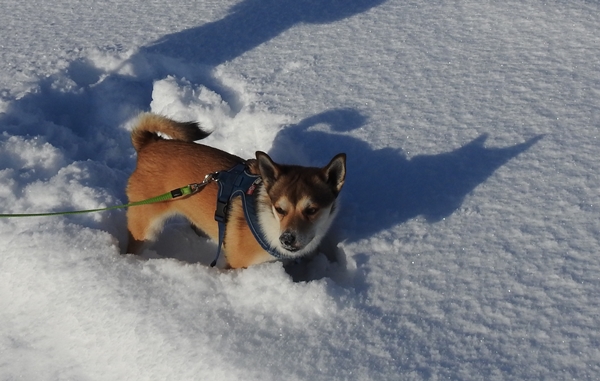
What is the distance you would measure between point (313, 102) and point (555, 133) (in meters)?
1.83

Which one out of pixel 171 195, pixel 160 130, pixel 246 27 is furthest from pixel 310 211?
pixel 246 27

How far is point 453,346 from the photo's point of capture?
2.93 m

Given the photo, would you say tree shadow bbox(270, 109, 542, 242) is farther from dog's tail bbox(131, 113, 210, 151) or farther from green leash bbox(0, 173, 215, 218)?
green leash bbox(0, 173, 215, 218)

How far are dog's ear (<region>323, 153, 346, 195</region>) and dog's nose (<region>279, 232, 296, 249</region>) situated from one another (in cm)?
42

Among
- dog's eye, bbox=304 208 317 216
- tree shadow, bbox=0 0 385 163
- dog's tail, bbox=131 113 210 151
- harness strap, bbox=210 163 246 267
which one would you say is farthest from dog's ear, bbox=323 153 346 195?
tree shadow, bbox=0 0 385 163

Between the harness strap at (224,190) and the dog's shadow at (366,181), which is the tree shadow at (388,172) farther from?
the harness strap at (224,190)

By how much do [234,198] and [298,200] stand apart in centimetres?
46

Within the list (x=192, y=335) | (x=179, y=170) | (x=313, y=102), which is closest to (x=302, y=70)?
(x=313, y=102)

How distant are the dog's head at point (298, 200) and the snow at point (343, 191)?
0.76 ft

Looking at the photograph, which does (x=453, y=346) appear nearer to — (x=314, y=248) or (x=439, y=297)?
(x=439, y=297)

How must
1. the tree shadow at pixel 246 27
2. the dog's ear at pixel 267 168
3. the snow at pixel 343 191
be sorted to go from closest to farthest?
1. the snow at pixel 343 191
2. the dog's ear at pixel 267 168
3. the tree shadow at pixel 246 27

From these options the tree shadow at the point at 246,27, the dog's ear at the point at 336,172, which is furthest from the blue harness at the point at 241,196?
the tree shadow at the point at 246,27

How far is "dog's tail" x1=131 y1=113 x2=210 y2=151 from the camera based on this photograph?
3.86 metres

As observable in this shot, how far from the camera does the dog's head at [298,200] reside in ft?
10.9
